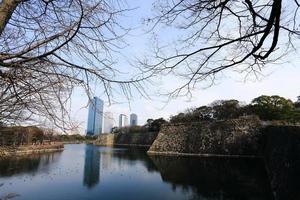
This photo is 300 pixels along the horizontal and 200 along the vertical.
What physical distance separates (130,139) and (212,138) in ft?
104

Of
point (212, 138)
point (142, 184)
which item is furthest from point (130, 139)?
point (142, 184)

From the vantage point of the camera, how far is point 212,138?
2609cm

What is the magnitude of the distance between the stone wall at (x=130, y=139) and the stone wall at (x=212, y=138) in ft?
60.1

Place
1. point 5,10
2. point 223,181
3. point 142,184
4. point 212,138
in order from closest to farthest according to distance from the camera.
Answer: point 5,10
point 142,184
point 223,181
point 212,138

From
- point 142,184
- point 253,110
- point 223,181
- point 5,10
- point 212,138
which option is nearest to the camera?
point 5,10

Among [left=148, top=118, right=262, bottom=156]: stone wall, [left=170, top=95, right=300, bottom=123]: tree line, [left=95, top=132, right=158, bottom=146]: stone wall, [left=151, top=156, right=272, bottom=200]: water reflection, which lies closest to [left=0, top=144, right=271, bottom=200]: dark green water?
[left=151, top=156, right=272, bottom=200]: water reflection

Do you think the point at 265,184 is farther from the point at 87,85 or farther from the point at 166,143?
the point at 166,143

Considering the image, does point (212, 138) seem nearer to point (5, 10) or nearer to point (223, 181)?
point (223, 181)

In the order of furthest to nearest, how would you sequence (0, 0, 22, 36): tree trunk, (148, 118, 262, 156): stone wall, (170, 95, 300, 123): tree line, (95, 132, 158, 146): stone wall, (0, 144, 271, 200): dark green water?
(95, 132, 158, 146): stone wall < (170, 95, 300, 123): tree line < (148, 118, 262, 156): stone wall < (0, 144, 271, 200): dark green water < (0, 0, 22, 36): tree trunk

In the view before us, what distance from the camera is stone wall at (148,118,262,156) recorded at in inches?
934

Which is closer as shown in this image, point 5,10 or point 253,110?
point 5,10

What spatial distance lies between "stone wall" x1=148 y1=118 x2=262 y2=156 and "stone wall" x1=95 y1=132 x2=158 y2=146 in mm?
18329

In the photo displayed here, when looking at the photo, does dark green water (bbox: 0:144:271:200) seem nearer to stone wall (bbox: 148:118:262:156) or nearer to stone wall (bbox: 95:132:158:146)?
stone wall (bbox: 148:118:262:156)

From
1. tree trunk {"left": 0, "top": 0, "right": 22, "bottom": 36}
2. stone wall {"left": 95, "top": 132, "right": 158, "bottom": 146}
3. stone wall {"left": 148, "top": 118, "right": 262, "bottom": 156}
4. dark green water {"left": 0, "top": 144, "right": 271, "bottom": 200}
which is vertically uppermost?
stone wall {"left": 95, "top": 132, "right": 158, "bottom": 146}
